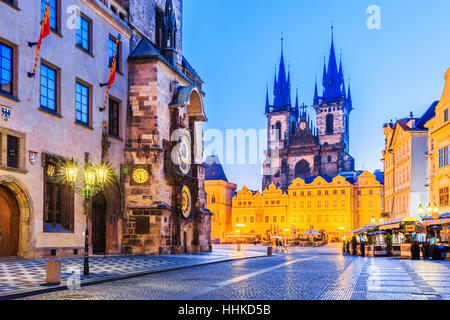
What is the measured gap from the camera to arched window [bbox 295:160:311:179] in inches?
4788

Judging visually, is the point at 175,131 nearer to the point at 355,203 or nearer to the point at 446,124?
the point at 446,124

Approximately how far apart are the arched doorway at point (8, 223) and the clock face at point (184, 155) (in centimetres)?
1292

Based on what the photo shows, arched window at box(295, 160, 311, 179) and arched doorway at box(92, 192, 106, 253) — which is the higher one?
arched window at box(295, 160, 311, 179)

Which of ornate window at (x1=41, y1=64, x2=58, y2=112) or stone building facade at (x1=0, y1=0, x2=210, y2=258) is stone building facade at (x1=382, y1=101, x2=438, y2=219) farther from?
ornate window at (x1=41, y1=64, x2=58, y2=112)

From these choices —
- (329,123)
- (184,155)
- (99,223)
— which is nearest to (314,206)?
(329,123)

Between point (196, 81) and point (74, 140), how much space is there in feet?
60.7

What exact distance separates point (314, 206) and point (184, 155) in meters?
71.7

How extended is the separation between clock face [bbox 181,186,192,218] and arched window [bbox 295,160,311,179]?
88.1 metres

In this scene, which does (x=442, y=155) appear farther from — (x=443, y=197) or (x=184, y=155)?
(x=184, y=155)

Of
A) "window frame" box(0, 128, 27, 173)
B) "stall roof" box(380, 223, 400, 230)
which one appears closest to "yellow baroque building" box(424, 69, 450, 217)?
"stall roof" box(380, 223, 400, 230)

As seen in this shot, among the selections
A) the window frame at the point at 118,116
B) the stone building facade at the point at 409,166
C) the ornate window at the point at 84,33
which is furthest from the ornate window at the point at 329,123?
the ornate window at the point at 84,33

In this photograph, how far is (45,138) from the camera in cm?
2303

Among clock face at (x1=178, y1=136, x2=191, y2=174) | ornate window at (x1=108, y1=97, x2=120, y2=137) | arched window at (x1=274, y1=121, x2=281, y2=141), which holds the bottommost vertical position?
clock face at (x1=178, y1=136, x2=191, y2=174)

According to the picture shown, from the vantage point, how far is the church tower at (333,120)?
12069 cm
